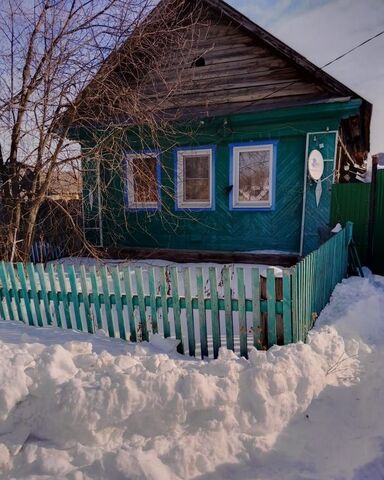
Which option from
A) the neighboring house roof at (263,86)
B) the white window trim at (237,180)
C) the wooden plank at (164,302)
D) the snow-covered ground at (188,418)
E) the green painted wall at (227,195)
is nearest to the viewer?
the snow-covered ground at (188,418)

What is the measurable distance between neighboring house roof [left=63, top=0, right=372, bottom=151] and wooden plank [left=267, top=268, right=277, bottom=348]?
5.13 m

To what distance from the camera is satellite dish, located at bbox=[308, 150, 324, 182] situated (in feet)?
23.4

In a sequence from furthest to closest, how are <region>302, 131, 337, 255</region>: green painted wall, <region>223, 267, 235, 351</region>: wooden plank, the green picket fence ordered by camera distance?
<region>302, 131, 337, 255</region>: green painted wall, <region>223, 267, 235, 351</region>: wooden plank, the green picket fence

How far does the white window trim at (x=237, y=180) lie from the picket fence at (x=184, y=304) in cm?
312

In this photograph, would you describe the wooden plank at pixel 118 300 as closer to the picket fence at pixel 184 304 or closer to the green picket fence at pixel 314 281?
the picket fence at pixel 184 304

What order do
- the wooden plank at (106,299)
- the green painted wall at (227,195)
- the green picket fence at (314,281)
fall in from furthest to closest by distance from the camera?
the green painted wall at (227,195) < the wooden plank at (106,299) < the green picket fence at (314,281)

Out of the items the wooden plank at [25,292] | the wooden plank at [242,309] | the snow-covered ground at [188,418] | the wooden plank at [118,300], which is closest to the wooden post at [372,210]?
the snow-covered ground at [188,418]

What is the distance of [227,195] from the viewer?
27.1ft

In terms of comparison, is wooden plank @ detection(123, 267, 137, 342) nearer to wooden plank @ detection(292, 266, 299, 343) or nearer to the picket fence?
the picket fence

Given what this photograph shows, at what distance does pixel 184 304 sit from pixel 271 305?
975 millimetres

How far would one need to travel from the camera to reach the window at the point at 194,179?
8523mm

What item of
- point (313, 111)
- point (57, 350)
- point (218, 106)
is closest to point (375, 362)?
point (57, 350)

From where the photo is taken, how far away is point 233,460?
7.28 ft

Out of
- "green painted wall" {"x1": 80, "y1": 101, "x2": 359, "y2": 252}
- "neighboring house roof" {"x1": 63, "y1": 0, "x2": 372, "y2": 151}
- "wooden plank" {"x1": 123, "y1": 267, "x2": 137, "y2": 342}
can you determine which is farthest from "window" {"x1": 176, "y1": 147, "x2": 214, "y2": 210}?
"wooden plank" {"x1": 123, "y1": 267, "x2": 137, "y2": 342}
